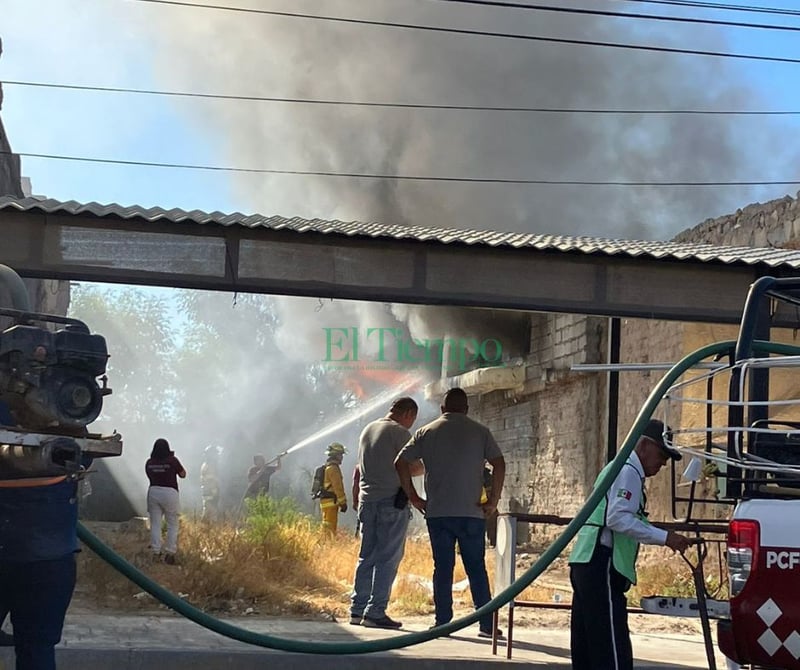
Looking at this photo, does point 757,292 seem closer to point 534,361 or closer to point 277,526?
point 277,526

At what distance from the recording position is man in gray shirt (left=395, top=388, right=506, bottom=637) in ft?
26.3

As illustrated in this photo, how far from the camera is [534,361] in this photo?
17531 millimetres

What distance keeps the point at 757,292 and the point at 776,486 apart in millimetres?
801

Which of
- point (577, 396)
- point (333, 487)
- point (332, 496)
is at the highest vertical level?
point (577, 396)

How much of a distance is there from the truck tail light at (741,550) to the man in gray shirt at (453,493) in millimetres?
3584

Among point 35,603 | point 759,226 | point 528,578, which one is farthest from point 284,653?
point 759,226

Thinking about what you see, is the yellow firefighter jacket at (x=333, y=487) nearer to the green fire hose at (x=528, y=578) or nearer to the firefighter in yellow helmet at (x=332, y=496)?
the firefighter in yellow helmet at (x=332, y=496)

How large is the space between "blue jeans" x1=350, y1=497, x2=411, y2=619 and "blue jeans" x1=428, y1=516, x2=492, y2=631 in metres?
0.34

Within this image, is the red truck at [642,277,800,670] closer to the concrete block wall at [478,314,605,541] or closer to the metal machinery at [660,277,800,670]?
the metal machinery at [660,277,800,670]

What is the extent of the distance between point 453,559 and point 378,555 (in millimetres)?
584

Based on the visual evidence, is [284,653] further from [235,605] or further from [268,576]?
[268,576]

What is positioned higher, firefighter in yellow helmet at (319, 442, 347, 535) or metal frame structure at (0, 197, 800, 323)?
metal frame structure at (0, 197, 800, 323)

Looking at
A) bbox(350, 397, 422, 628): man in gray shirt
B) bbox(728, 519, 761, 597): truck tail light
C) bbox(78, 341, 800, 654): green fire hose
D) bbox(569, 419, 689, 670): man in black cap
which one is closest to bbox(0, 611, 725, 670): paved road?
bbox(350, 397, 422, 628): man in gray shirt

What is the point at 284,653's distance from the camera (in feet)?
22.6
